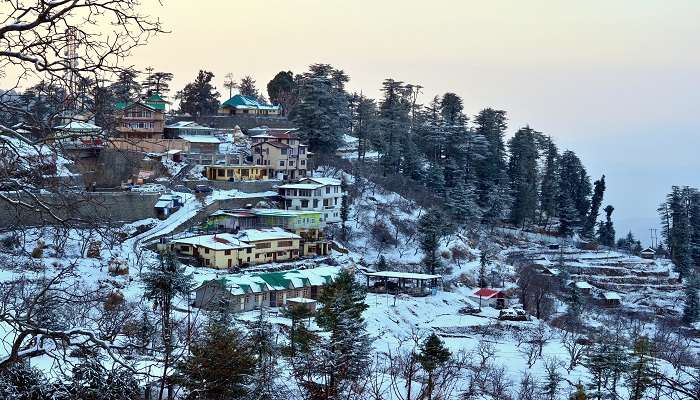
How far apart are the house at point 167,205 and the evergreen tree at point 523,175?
80.0 ft

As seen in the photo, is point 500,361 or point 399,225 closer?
point 500,361

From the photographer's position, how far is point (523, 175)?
1975 inches

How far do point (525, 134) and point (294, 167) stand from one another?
20633 mm

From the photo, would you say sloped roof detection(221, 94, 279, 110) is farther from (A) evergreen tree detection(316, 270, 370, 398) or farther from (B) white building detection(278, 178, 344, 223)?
(A) evergreen tree detection(316, 270, 370, 398)

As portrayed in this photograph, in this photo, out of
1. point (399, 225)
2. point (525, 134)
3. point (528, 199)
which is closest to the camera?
point (399, 225)

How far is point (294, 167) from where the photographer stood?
38.1 meters

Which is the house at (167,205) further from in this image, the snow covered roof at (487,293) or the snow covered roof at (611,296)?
the snow covered roof at (611,296)

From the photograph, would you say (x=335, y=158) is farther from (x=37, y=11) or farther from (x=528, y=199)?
(x=37, y=11)

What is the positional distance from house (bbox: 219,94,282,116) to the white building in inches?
542

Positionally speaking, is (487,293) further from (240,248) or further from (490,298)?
(240,248)

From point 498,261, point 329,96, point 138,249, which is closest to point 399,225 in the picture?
point 498,261

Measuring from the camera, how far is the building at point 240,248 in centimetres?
2766

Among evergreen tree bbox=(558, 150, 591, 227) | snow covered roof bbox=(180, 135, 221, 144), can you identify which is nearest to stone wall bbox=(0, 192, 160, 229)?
snow covered roof bbox=(180, 135, 221, 144)

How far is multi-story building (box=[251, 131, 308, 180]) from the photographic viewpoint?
122 feet
